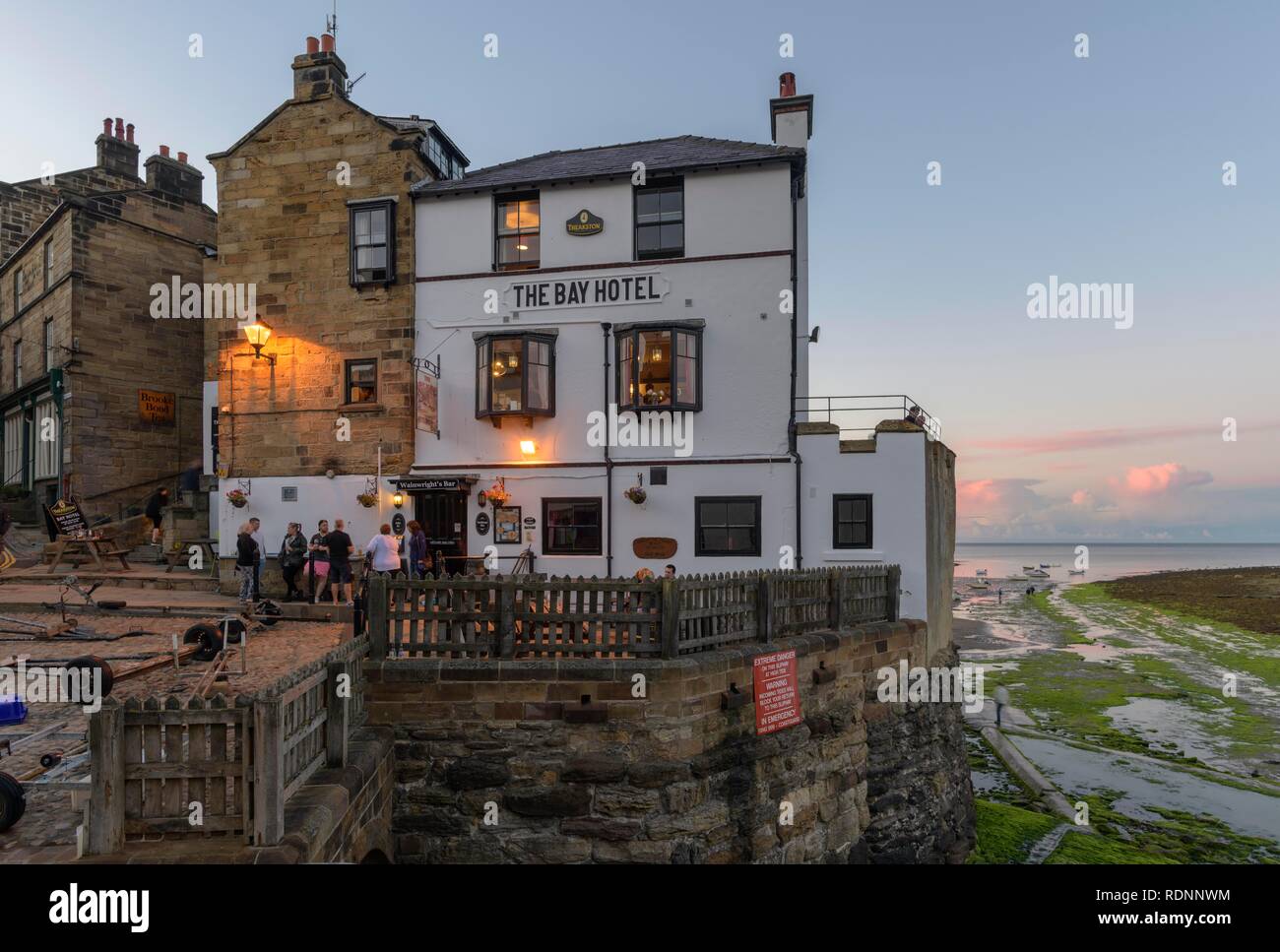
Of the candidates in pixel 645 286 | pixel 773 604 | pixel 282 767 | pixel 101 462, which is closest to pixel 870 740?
pixel 773 604

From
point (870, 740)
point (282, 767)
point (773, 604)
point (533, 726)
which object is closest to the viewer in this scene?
point (282, 767)

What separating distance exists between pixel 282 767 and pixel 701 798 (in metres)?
5.04

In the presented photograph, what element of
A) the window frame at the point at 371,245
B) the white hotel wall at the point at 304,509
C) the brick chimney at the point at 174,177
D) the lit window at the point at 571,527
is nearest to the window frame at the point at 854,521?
the lit window at the point at 571,527

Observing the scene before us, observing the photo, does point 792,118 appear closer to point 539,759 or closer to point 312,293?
point 312,293

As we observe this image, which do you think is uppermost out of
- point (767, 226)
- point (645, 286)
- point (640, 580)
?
point (767, 226)

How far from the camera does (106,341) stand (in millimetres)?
22469

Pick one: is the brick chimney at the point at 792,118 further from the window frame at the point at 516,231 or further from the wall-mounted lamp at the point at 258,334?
the wall-mounted lamp at the point at 258,334

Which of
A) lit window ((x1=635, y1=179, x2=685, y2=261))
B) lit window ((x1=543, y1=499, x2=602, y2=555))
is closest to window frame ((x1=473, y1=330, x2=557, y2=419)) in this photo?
lit window ((x1=543, y1=499, x2=602, y2=555))

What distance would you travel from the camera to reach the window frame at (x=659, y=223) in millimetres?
15836

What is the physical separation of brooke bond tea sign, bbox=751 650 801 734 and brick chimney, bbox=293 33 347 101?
18101mm

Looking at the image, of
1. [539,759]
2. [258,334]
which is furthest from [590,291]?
[539,759]

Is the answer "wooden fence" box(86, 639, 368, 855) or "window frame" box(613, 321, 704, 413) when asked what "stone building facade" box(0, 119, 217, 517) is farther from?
"wooden fence" box(86, 639, 368, 855)
